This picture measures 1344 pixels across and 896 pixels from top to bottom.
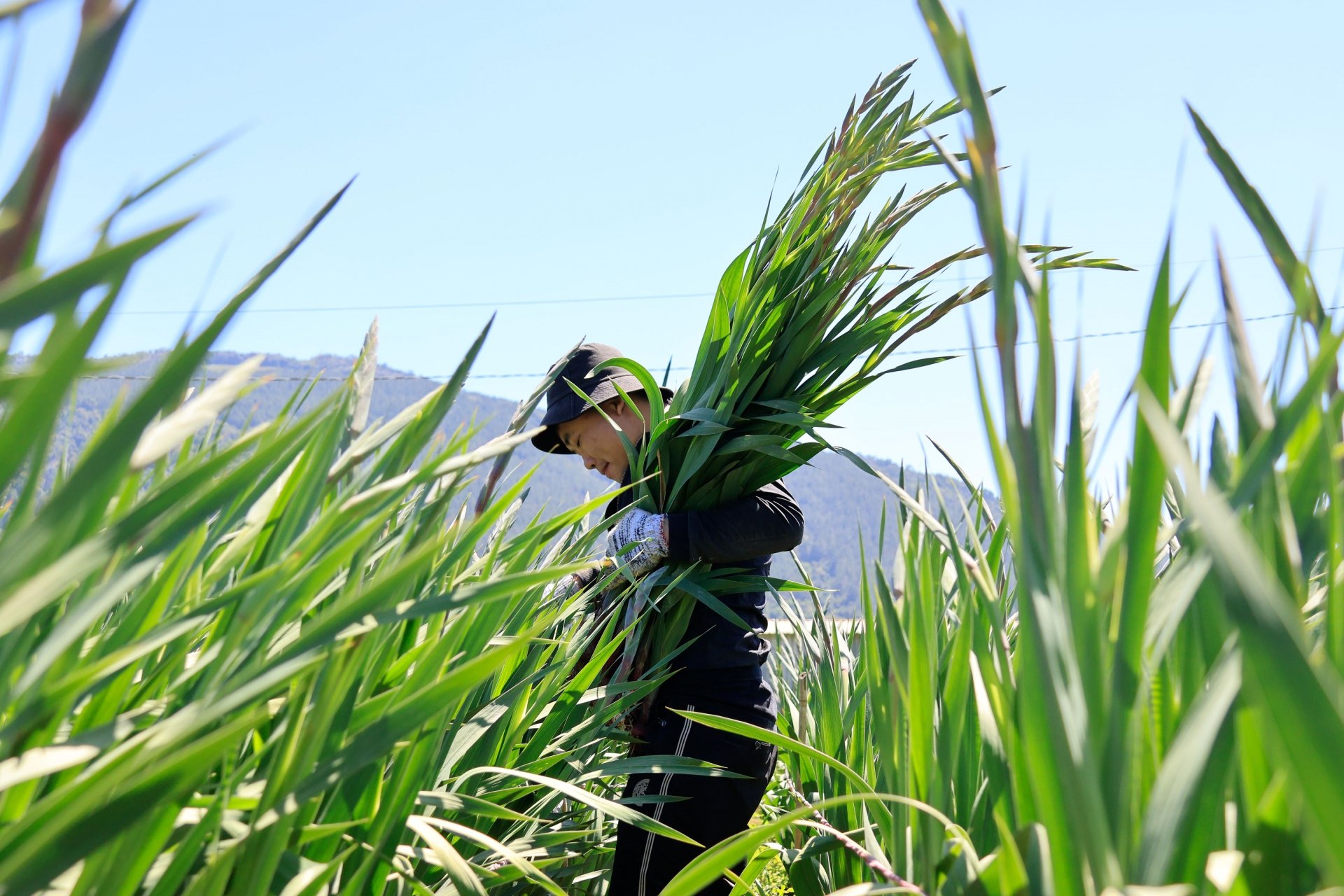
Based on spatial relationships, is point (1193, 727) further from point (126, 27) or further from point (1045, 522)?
point (126, 27)

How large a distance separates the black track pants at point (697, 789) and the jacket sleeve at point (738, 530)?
278 mm

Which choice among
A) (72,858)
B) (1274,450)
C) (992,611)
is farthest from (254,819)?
(1274,450)

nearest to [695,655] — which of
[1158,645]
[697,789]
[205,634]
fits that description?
[697,789]

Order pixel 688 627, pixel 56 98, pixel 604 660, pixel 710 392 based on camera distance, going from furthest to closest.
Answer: pixel 688 627 → pixel 710 392 → pixel 604 660 → pixel 56 98

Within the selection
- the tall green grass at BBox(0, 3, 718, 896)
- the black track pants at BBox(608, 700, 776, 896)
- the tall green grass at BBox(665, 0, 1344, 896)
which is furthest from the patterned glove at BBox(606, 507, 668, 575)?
the tall green grass at BBox(665, 0, 1344, 896)

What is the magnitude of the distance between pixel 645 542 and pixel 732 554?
0.17m

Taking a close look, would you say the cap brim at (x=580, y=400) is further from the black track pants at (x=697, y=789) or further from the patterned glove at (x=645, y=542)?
the black track pants at (x=697, y=789)

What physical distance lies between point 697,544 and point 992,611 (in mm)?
1043

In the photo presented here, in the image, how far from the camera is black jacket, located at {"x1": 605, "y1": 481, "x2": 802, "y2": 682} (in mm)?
1555

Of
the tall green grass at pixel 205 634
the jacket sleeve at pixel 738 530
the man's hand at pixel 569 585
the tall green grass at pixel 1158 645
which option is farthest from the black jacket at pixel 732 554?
the tall green grass at pixel 1158 645

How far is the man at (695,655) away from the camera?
4.93 ft

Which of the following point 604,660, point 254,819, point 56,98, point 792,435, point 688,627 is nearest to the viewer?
point 56,98

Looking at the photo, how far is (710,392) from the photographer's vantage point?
1.48 metres

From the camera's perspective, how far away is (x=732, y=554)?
62.7 inches
